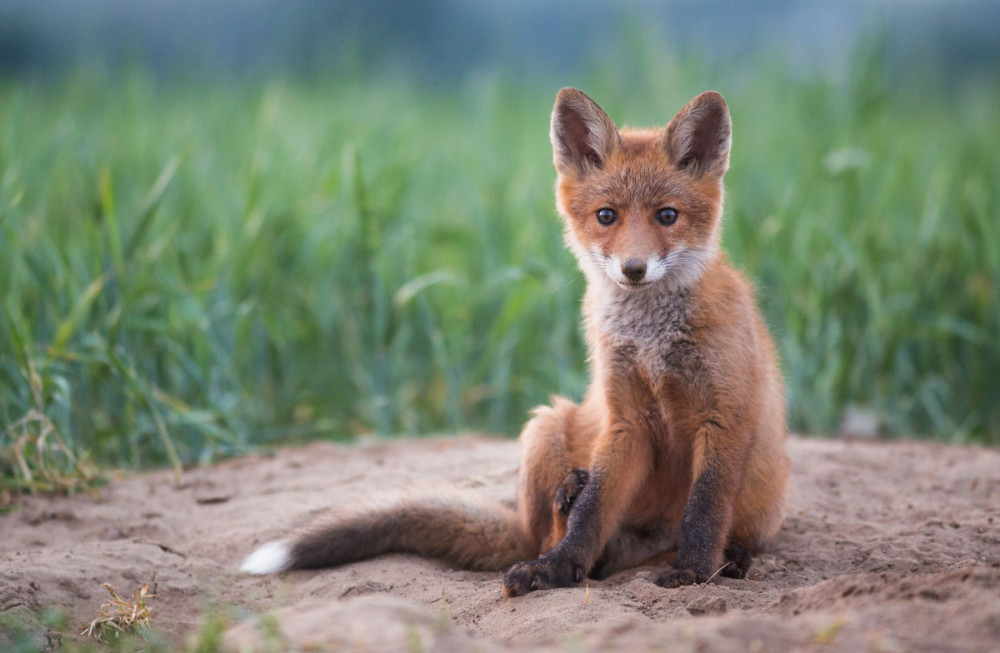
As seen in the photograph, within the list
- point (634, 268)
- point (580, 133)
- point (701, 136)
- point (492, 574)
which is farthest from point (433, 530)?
point (701, 136)

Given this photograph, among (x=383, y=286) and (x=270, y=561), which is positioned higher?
(x=383, y=286)

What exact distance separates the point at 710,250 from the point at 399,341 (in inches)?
106

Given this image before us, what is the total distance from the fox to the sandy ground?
123 millimetres

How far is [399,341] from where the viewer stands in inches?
223

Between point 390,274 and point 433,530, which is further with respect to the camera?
point 390,274

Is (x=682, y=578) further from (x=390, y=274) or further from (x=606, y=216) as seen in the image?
(x=390, y=274)

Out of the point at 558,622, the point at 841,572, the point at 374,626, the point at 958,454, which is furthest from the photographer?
the point at 958,454

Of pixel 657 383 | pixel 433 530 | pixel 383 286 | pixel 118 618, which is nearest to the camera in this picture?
pixel 118 618

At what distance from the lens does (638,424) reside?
3.35 metres

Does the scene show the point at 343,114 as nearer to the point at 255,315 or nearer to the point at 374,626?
the point at 255,315

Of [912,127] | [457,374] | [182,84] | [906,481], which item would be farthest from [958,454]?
[182,84]

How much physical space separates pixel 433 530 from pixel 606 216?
145 cm

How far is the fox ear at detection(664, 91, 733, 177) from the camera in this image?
3465mm

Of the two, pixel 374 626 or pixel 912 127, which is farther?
pixel 912 127
